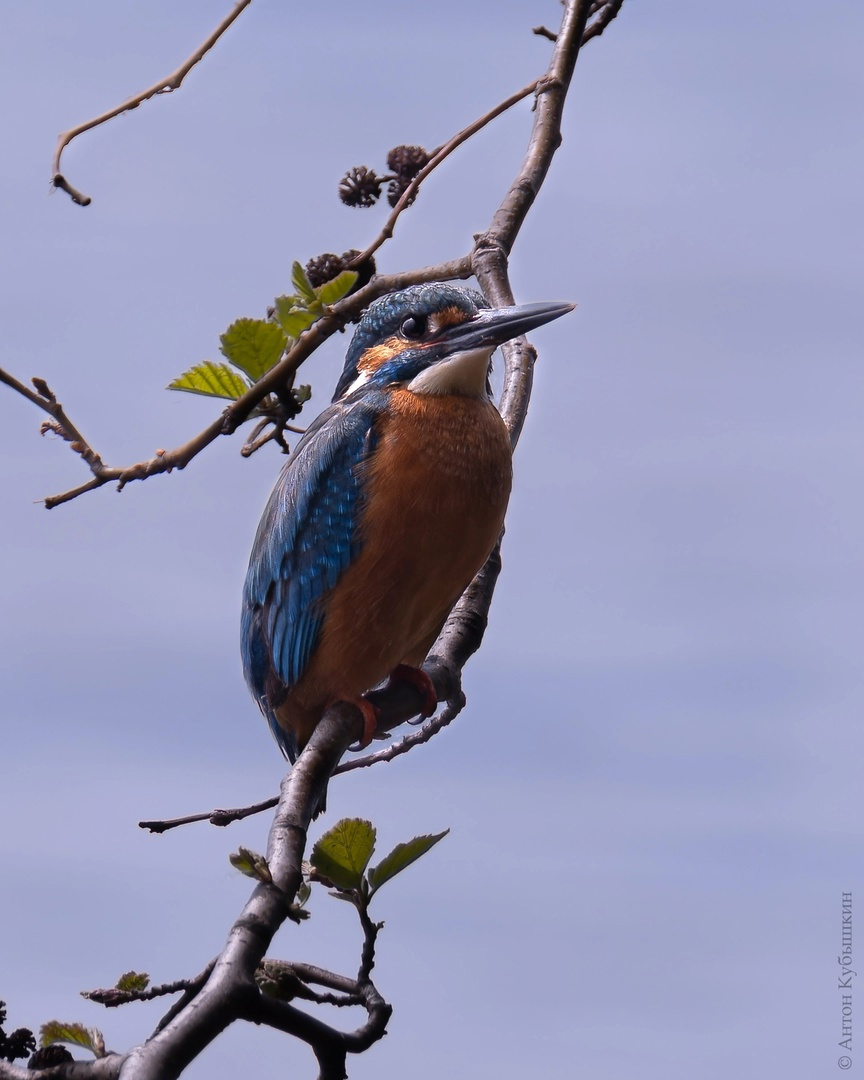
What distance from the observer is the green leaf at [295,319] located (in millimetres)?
2168

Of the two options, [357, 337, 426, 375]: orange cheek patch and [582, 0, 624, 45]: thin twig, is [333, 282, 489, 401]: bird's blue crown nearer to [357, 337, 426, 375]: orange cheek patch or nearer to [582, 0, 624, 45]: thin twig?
[357, 337, 426, 375]: orange cheek patch

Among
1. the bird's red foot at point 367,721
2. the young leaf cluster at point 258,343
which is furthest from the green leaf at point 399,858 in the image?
the young leaf cluster at point 258,343

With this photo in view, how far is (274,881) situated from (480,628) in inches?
47.4

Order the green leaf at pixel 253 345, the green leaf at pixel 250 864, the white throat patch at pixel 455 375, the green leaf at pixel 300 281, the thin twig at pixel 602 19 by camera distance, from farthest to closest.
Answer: the thin twig at pixel 602 19
the white throat patch at pixel 455 375
the green leaf at pixel 300 281
the green leaf at pixel 253 345
the green leaf at pixel 250 864

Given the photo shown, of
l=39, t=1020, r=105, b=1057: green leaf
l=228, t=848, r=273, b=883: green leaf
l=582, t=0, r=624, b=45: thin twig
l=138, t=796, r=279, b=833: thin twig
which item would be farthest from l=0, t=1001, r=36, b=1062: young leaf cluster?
l=582, t=0, r=624, b=45: thin twig

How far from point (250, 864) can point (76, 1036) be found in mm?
344

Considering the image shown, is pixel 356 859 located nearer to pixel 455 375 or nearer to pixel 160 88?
pixel 455 375

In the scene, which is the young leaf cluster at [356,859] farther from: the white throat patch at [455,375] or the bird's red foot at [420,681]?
the white throat patch at [455,375]

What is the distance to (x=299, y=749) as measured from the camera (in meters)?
2.70

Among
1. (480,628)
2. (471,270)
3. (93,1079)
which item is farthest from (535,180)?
(93,1079)

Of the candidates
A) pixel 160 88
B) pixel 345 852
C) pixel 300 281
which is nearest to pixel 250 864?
pixel 345 852

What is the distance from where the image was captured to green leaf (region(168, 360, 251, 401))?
2.16 m

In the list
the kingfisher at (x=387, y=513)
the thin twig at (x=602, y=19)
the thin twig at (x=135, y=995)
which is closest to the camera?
the thin twig at (x=135, y=995)

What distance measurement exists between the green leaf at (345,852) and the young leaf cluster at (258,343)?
0.84 metres
